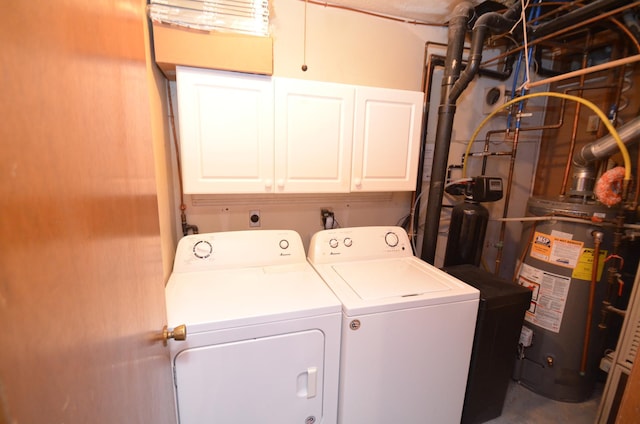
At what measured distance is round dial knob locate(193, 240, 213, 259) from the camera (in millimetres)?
1440

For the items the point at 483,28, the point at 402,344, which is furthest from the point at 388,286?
the point at 483,28

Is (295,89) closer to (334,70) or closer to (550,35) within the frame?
(334,70)

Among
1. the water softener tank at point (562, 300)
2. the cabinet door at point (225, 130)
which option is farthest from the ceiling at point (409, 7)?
the water softener tank at point (562, 300)

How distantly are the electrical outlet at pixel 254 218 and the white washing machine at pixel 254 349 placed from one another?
0.54m

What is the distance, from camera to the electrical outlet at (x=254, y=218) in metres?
1.84

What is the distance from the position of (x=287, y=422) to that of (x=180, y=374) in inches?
21.0

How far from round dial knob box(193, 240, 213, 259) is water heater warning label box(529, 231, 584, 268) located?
6.78 ft

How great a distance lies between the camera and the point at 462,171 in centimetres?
219

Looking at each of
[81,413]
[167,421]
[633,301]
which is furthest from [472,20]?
[167,421]

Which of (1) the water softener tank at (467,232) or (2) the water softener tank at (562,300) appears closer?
(2) the water softener tank at (562,300)

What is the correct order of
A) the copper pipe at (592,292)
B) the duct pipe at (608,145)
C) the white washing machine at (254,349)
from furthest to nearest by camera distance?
the copper pipe at (592,292), the duct pipe at (608,145), the white washing machine at (254,349)

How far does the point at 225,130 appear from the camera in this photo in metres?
1.38

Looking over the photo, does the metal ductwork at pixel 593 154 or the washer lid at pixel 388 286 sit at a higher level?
the metal ductwork at pixel 593 154

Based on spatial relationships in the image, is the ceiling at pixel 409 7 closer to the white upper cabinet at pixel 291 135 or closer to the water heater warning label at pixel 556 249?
the white upper cabinet at pixel 291 135
